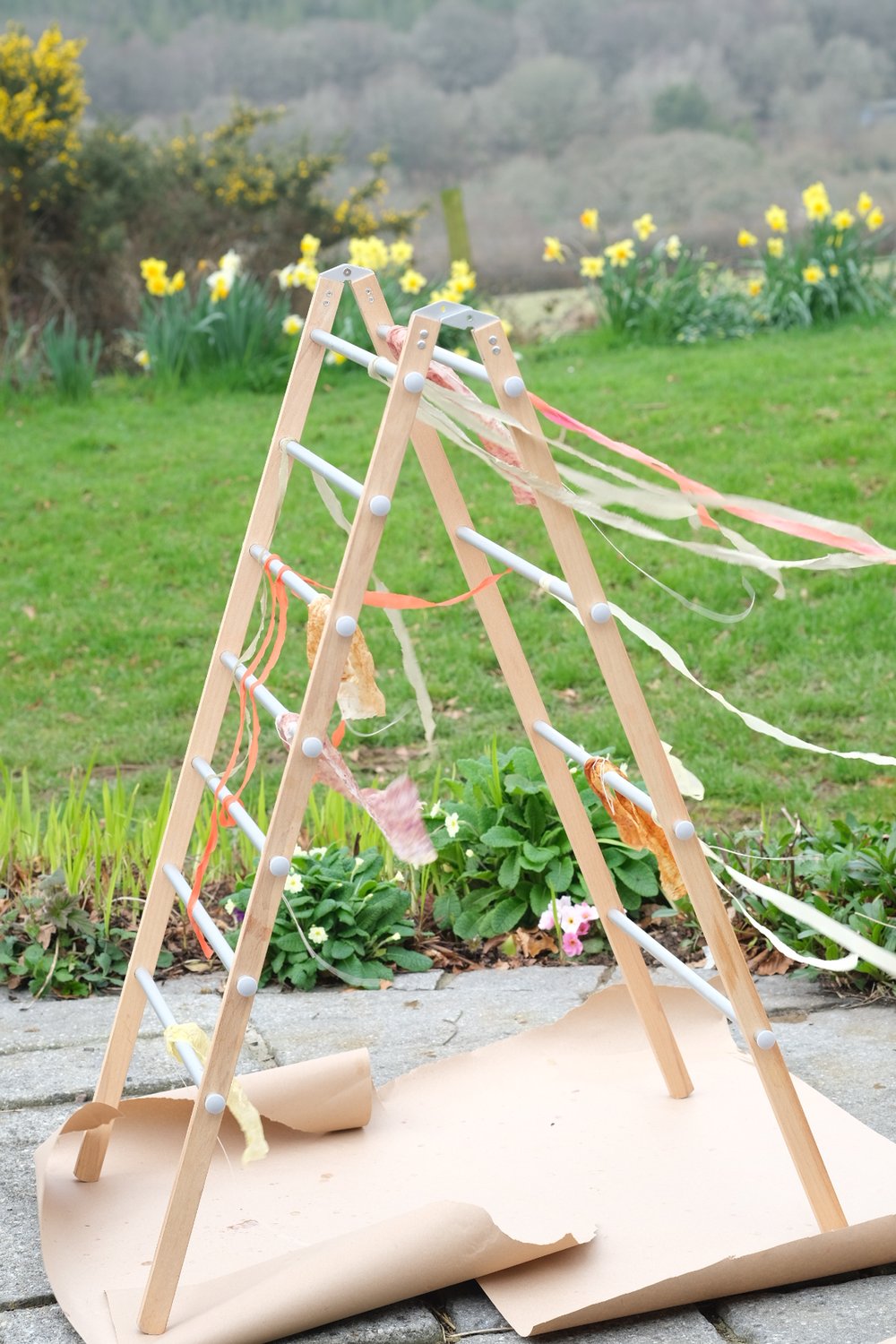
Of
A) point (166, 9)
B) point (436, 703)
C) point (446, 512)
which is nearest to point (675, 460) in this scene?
point (436, 703)

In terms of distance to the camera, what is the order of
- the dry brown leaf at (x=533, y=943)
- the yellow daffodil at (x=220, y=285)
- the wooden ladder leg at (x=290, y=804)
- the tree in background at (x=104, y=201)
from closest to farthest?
the wooden ladder leg at (x=290, y=804) < the dry brown leaf at (x=533, y=943) < the yellow daffodil at (x=220, y=285) < the tree in background at (x=104, y=201)

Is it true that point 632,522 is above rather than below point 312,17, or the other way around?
below

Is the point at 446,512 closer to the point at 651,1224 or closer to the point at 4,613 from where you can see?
the point at 651,1224

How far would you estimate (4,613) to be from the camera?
16.4ft

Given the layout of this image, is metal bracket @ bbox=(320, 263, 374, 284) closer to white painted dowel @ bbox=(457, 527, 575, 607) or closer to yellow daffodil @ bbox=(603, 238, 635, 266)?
white painted dowel @ bbox=(457, 527, 575, 607)

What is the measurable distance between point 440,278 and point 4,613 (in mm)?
4166

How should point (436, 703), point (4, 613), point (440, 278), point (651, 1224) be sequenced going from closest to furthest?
point (651, 1224)
point (436, 703)
point (4, 613)
point (440, 278)

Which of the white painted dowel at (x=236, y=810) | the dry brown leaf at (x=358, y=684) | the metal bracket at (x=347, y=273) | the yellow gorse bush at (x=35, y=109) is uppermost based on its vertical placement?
the yellow gorse bush at (x=35, y=109)

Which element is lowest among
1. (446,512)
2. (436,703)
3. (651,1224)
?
(436,703)

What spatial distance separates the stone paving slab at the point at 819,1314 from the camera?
1.60 m

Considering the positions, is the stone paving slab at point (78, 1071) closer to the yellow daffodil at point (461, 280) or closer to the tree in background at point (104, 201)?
the yellow daffodil at point (461, 280)

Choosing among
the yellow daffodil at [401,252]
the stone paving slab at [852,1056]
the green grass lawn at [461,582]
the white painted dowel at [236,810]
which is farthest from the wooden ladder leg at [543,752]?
the yellow daffodil at [401,252]

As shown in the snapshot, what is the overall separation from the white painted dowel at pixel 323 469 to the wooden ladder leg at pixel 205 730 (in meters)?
0.02

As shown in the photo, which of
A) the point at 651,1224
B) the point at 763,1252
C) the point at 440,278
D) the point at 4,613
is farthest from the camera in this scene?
the point at 440,278
